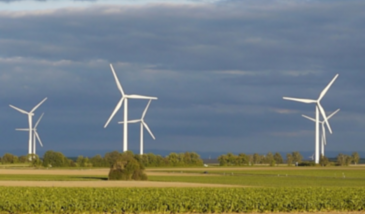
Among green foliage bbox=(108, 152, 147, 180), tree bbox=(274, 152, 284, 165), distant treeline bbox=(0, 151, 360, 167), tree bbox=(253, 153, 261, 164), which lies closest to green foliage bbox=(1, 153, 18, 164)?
distant treeline bbox=(0, 151, 360, 167)

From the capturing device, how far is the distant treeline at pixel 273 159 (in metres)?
174

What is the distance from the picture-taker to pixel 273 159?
190 meters

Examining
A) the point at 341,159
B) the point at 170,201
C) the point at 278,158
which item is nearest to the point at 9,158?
the point at 278,158

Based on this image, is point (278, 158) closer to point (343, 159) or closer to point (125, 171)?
point (343, 159)

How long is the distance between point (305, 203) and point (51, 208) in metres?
17.3

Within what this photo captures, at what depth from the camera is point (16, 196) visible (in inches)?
1866

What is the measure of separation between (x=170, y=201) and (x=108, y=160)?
372ft

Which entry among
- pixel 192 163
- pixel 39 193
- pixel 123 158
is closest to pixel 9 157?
pixel 192 163

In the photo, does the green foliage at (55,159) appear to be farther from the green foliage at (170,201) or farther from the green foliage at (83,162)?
the green foliage at (170,201)

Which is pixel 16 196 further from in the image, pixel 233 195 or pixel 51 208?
pixel 233 195

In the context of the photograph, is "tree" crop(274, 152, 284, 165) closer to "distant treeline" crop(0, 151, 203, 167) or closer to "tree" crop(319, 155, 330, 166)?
"tree" crop(319, 155, 330, 166)

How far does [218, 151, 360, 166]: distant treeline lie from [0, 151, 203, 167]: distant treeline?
958cm

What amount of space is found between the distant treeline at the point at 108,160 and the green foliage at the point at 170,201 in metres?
96.3

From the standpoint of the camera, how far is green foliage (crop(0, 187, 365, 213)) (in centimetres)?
4325
